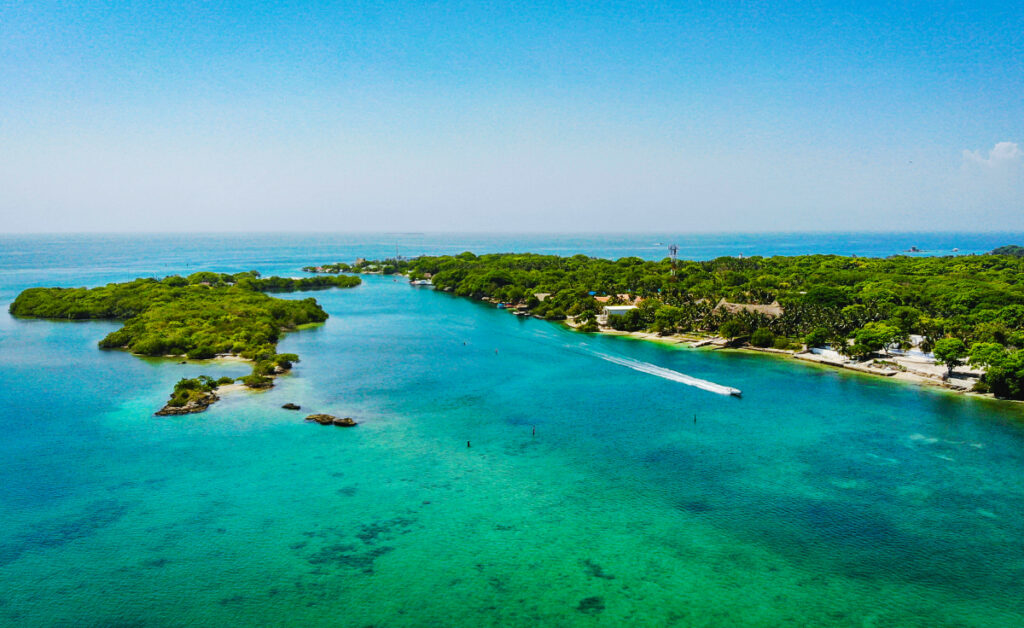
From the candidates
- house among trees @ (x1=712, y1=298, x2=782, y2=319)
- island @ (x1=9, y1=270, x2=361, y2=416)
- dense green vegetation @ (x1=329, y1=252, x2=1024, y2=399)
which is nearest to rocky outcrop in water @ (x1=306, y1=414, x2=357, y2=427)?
island @ (x1=9, y1=270, x2=361, y2=416)

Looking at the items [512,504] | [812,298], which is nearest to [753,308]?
[812,298]

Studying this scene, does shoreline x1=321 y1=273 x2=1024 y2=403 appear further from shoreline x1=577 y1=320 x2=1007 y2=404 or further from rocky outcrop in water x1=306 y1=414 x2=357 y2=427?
rocky outcrop in water x1=306 y1=414 x2=357 y2=427

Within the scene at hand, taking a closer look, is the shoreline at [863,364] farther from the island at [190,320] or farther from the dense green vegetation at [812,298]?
the island at [190,320]

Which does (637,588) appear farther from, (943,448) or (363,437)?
(943,448)

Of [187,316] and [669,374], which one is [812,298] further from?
[187,316]

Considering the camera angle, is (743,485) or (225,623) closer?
(225,623)

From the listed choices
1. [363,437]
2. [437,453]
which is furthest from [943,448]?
[363,437]
